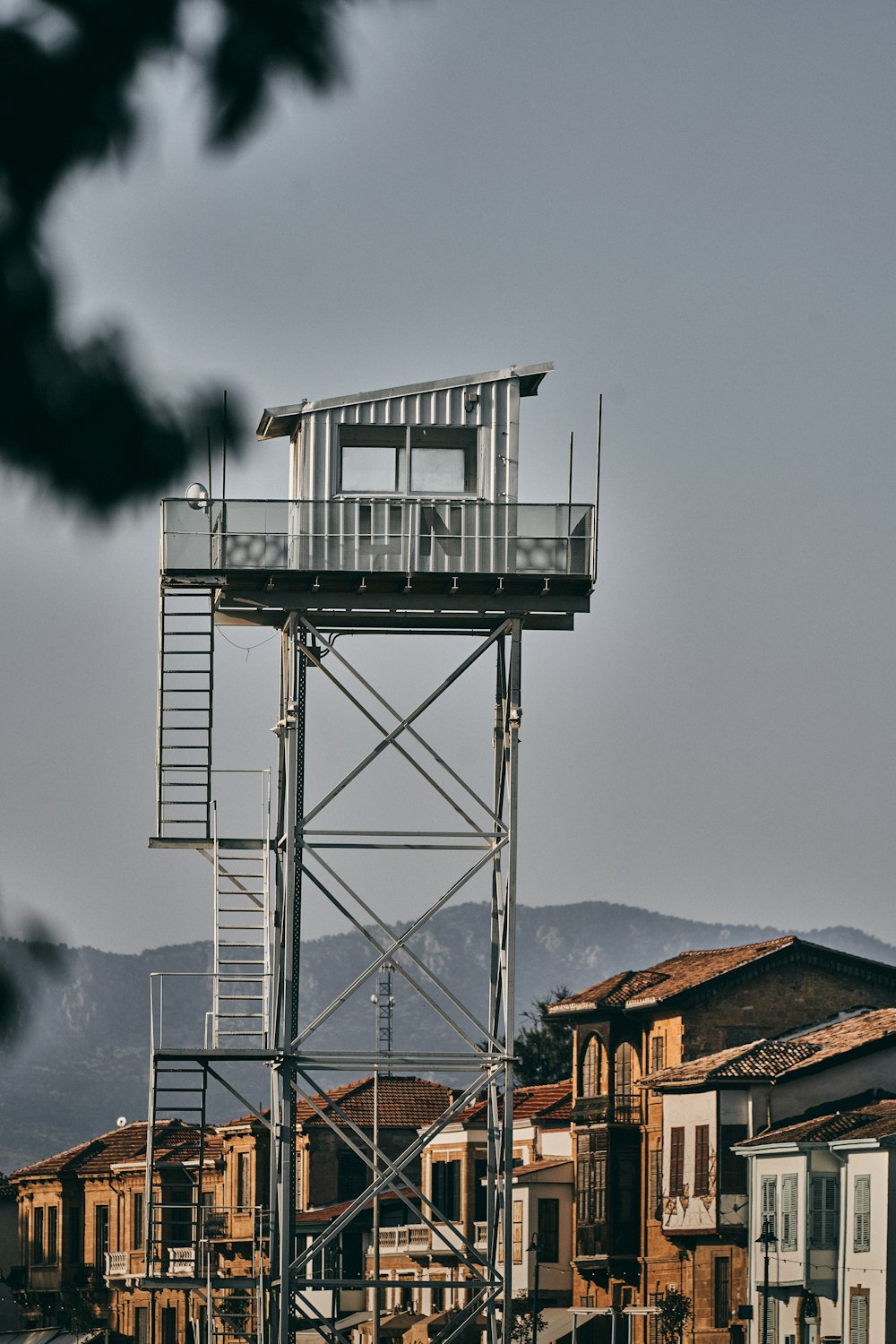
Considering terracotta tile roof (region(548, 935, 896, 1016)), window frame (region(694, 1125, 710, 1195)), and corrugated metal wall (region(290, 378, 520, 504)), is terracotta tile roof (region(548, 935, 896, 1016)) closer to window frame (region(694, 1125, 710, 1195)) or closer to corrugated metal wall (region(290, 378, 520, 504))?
window frame (region(694, 1125, 710, 1195))

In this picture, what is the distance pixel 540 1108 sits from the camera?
7812cm

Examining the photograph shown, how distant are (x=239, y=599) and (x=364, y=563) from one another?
205 cm

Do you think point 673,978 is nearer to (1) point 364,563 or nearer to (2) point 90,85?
(1) point 364,563

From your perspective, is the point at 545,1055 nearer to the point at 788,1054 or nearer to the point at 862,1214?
the point at 788,1054

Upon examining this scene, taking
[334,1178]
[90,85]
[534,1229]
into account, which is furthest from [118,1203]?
[90,85]

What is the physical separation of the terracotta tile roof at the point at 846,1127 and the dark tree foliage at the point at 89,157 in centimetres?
4755

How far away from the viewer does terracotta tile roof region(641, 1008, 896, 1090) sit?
59688 mm

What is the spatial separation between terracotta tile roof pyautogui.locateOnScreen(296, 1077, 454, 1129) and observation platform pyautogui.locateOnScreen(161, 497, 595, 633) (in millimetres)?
44390

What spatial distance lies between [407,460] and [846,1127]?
73.1ft

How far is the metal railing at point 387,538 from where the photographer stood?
126ft

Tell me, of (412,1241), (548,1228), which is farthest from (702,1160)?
(412,1241)

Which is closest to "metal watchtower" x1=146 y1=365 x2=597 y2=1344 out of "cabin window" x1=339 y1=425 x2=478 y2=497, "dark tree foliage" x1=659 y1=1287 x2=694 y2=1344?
"cabin window" x1=339 y1=425 x2=478 y2=497

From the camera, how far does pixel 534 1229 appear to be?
7088cm

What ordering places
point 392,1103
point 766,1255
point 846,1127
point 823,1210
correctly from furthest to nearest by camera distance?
point 392,1103, point 846,1127, point 823,1210, point 766,1255
